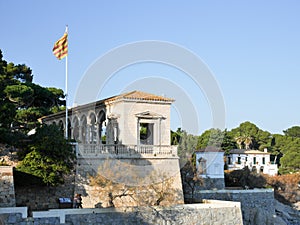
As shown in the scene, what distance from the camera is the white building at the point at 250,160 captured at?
5100 cm

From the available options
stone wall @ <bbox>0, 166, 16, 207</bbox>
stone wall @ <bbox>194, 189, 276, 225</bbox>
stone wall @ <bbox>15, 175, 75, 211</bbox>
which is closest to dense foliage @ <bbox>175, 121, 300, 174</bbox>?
stone wall @ <bbox>194, 189, 276, 225</bbox>

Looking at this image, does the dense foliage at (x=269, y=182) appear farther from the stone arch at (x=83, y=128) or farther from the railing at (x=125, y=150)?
the stone arch at (x=83, y=128)

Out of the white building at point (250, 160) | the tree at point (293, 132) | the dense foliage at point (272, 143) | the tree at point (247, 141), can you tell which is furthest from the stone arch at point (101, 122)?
the tree at point (293, 132)

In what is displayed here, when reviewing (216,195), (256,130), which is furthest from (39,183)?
(256,130)

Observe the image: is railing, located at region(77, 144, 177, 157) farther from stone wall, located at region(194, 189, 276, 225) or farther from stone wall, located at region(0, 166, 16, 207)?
stone wall, located at region(0, 166, 16, 207)

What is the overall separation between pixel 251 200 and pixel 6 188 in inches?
637

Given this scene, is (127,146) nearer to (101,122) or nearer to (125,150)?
(125,150)

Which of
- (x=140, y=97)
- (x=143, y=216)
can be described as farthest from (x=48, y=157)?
(x=140, y=97)

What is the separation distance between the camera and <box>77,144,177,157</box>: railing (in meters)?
21.0

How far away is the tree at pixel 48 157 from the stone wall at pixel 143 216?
2.24 m

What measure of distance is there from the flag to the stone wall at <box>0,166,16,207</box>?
27.0ft

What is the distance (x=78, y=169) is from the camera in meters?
20.5

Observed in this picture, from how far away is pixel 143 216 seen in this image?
61.9 ft

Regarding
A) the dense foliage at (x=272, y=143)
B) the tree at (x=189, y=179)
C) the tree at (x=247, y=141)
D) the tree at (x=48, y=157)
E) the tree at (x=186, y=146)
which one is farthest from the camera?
the tree at (x=247, y=141)
